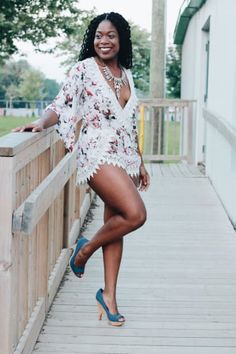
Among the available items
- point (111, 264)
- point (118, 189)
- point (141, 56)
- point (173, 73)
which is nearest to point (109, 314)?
point (111, 264)

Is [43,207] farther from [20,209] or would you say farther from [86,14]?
[86,14]

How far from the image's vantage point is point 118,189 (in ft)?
14.2

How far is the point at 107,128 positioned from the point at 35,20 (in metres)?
22.8

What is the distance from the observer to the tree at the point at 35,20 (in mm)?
25859

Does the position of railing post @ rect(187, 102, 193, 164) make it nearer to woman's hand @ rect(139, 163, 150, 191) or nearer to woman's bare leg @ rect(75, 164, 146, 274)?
woman's hand @ rect(139, 163, 150, 191)

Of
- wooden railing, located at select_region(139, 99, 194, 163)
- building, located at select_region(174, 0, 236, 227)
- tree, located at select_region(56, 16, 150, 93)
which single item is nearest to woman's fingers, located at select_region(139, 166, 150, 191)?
building, located at select_region(174, 0, 236, 227)

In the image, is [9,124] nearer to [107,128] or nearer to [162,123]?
[162,123]

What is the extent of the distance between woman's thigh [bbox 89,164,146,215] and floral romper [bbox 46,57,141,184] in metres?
0.05

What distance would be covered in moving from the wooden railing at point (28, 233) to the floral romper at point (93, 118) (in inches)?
6.6

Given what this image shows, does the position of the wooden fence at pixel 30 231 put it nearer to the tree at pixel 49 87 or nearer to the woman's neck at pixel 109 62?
the woman's neck at pixel 109 62

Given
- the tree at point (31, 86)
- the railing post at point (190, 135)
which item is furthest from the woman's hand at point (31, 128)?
the tree at point (31, 86)

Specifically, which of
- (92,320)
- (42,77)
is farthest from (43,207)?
(42,77)

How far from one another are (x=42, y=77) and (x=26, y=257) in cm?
7919

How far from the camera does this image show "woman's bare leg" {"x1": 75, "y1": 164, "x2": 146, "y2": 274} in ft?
14.2
